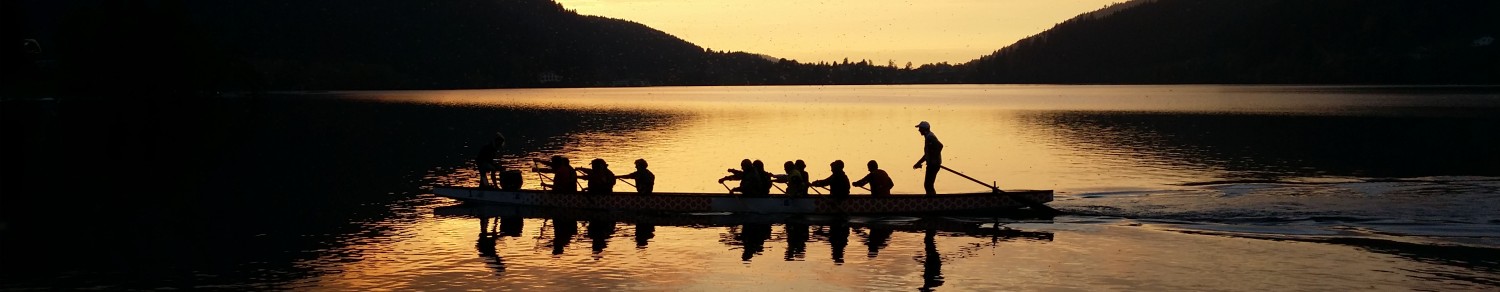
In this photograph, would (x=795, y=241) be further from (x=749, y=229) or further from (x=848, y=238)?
(x=749, y=229)

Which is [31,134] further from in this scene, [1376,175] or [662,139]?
[1376,175]

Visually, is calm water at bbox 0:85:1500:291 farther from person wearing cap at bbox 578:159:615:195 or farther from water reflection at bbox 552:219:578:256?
person wearing cap at bbox 578:159:615:195

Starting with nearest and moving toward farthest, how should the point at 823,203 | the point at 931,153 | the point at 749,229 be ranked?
the point at 749,229
the point at 823,203
the point at 931,153

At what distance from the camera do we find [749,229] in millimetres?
30703

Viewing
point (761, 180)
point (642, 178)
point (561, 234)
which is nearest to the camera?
point (561, 234)

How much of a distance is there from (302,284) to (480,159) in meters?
15.4

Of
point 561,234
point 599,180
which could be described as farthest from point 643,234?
point 599,180

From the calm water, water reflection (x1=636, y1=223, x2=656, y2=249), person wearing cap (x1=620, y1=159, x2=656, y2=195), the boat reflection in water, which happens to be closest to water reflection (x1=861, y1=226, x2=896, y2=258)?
the boat reflection in water

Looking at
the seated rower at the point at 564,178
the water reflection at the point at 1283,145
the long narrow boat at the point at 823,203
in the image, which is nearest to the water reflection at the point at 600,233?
the long narrow boat at the point at 823,203

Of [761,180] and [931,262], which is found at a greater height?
[761,180]

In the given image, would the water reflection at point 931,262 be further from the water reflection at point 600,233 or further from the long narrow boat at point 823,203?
Answer: the water reflection at point 600,233

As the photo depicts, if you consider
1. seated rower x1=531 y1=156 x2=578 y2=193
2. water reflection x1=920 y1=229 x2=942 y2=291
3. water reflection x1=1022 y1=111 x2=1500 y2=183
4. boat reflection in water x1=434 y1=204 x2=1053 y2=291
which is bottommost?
water reflection x1=1022 y1=111 x2=1500 y2=183

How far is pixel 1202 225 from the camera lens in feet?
99.6

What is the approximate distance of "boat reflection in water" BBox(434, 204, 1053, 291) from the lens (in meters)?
27.1
